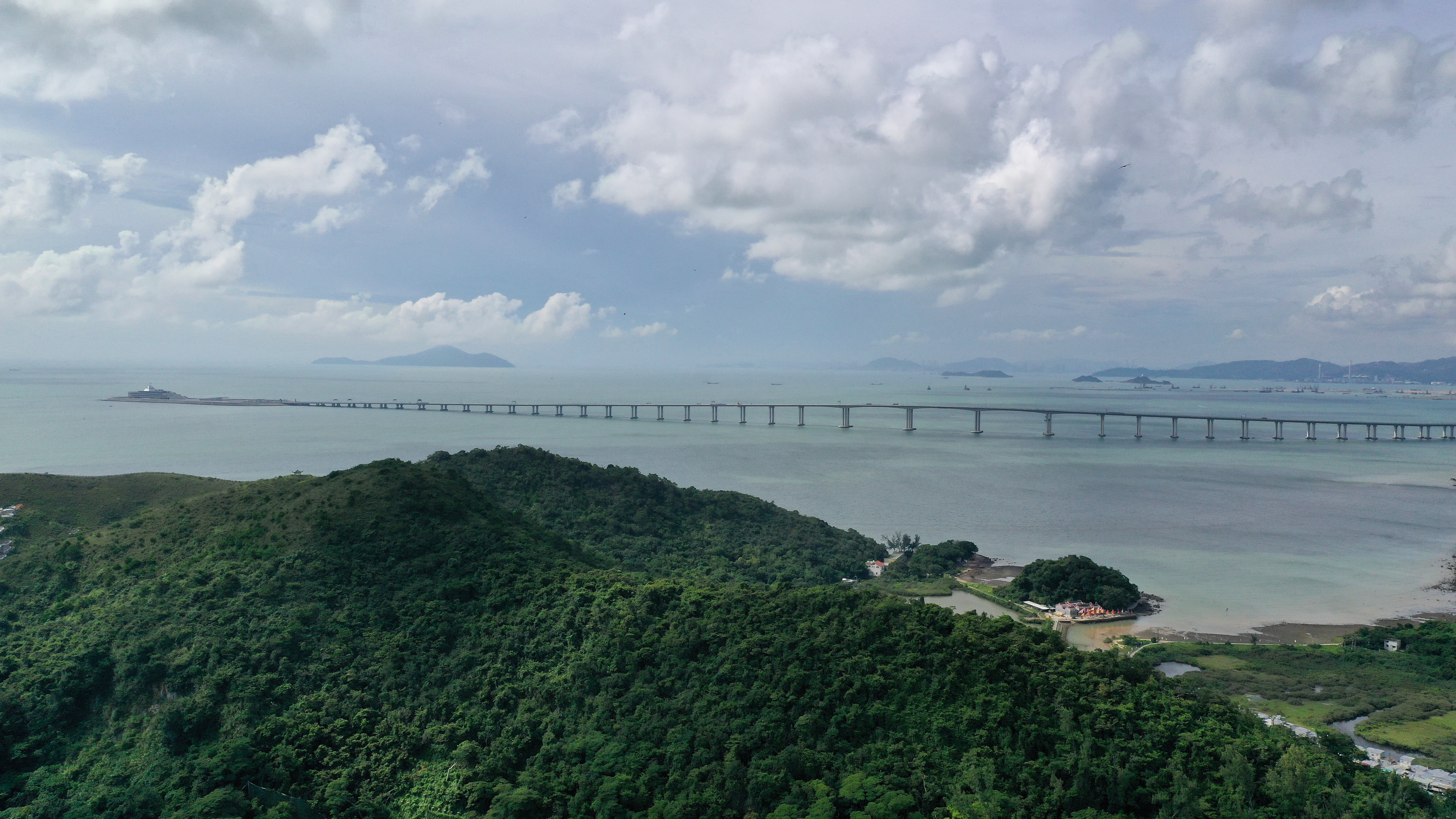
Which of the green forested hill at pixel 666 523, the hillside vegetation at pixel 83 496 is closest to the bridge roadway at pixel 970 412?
the green forested hill at pixel 666 523

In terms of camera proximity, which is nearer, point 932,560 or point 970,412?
point 932,560

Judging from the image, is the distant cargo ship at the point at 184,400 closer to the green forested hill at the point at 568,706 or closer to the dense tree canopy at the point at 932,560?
the green forested hill at the point at 568,706

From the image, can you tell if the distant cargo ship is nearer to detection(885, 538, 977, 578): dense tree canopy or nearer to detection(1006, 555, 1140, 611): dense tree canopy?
detection(885, 538, 977, 578): dense tree canopy

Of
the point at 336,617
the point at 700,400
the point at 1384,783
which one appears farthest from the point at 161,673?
the point at 700,400

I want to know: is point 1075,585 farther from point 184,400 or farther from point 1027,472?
point 184,400

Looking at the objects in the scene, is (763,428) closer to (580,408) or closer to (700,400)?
(580,408)

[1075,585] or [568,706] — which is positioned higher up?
[568,706]

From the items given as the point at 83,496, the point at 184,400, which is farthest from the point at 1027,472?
the point at 184,400
